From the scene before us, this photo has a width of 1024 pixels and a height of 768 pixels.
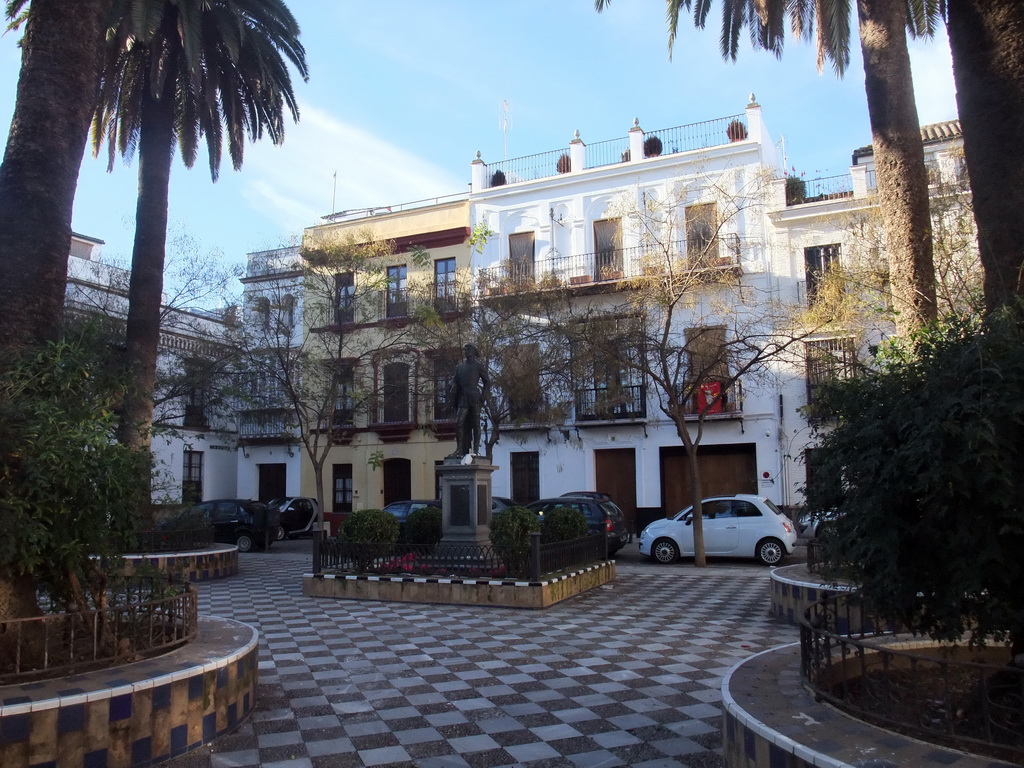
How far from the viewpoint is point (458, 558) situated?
12383 mm

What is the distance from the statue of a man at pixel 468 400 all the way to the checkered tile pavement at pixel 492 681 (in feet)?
11.0

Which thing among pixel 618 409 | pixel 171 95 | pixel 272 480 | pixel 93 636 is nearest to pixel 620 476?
pixel 618 409

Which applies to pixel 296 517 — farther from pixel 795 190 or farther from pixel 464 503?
pixel 795 190

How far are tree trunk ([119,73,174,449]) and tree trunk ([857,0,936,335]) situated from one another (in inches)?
451

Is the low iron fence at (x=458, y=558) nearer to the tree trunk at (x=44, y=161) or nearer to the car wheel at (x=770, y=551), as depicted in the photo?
the car wheel at (x=770, y=551)

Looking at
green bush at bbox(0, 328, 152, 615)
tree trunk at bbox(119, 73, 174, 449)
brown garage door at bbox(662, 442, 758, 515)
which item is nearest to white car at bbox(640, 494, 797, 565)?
brown garage door at bbox(662, 442, 758, 515)

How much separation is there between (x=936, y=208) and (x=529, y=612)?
1169 centimetres

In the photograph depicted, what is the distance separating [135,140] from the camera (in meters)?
17.1

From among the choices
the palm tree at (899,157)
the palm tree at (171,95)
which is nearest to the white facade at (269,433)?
the palm tree at (171,95)

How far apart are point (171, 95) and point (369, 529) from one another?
362 inches

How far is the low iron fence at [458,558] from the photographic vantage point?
38.4ft

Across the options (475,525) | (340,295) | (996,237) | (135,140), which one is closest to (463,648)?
→ (475,525)

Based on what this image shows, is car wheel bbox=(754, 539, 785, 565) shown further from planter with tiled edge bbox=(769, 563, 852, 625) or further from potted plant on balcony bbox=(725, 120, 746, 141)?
potted plant on balcony bbox=(725, 120, 746, 141)

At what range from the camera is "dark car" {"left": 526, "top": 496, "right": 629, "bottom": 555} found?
58.1 feet
